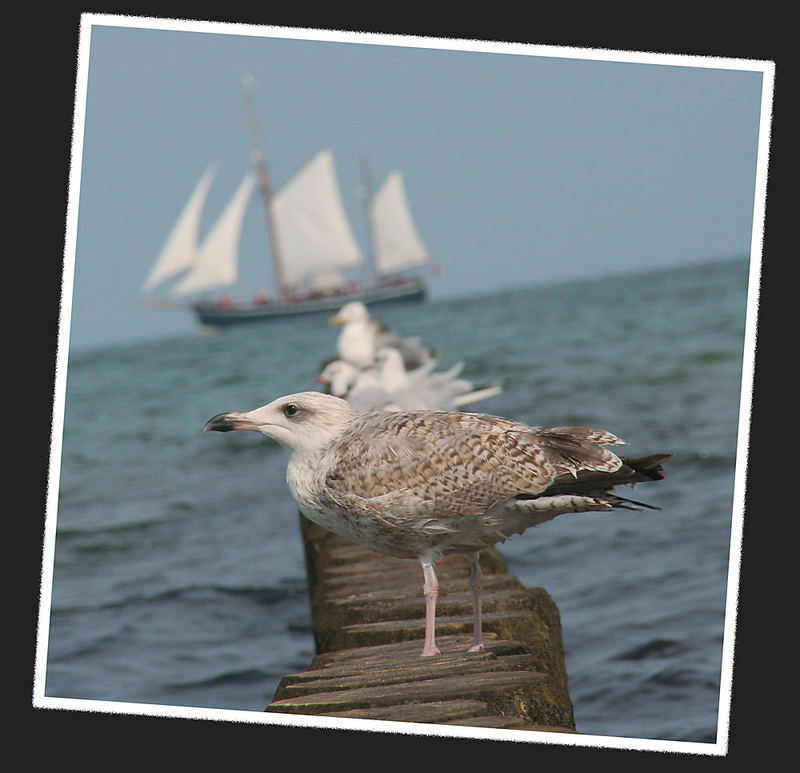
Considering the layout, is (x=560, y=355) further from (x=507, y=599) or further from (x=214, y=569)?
(x=507, y=599)

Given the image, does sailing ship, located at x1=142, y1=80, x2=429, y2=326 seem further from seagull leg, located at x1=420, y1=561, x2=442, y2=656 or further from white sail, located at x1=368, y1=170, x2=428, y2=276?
seagull leg, located at x1=420, y1=561, x2=442, y2=656

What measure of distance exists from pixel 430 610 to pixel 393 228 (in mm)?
56950

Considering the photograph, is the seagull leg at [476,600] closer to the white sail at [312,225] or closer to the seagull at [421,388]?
the seagull at [421,388]

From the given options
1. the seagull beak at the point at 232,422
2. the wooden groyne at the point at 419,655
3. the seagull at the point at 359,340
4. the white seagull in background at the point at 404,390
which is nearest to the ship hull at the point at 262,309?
the seagull at the point at 359,340

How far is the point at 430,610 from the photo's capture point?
16.3 ft

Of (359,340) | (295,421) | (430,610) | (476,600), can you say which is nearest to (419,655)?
(430,610)

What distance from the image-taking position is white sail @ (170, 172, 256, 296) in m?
52.6

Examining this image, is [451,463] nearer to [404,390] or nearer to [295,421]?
[295,421]

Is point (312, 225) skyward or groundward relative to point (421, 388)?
skyward

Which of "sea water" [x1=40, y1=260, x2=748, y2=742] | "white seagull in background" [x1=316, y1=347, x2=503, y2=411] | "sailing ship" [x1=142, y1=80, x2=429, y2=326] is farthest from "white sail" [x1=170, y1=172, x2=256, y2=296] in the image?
"white seagull in background" [x1=316, y1=347, x2=503, y2=411]

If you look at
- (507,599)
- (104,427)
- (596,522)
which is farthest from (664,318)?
(507,599)

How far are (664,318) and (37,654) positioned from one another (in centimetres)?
2459

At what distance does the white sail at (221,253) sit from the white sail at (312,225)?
79.7 inches

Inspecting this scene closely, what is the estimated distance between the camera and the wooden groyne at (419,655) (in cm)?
427
